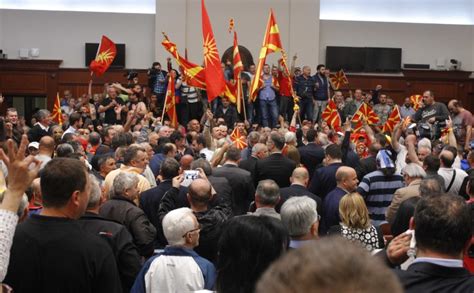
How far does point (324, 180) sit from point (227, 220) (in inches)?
149

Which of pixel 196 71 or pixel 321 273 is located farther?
pixel 196 71

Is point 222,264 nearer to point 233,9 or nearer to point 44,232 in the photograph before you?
point 44,232

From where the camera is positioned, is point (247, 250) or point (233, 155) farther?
point (233, 155)

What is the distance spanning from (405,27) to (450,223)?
26.8 metres

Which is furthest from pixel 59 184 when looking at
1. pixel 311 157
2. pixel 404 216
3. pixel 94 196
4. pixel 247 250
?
pixel 311 157

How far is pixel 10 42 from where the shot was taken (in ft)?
90.3

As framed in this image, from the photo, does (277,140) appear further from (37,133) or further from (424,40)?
(424,40)

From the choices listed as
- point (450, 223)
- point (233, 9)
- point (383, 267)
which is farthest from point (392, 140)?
point (233, 9)

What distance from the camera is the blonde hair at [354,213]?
20.9 ft

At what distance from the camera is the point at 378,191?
877cm

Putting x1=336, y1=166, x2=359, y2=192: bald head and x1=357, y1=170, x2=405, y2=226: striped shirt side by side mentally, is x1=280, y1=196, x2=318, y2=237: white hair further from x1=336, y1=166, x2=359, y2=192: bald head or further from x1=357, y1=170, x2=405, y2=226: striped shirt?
x1=357, y1=170, x2=405, y2=226: striped shirt

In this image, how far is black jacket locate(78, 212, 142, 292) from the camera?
533 cm

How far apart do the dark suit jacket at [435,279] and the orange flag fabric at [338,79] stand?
2296 centimetres

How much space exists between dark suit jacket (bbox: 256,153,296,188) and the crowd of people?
1 cm
